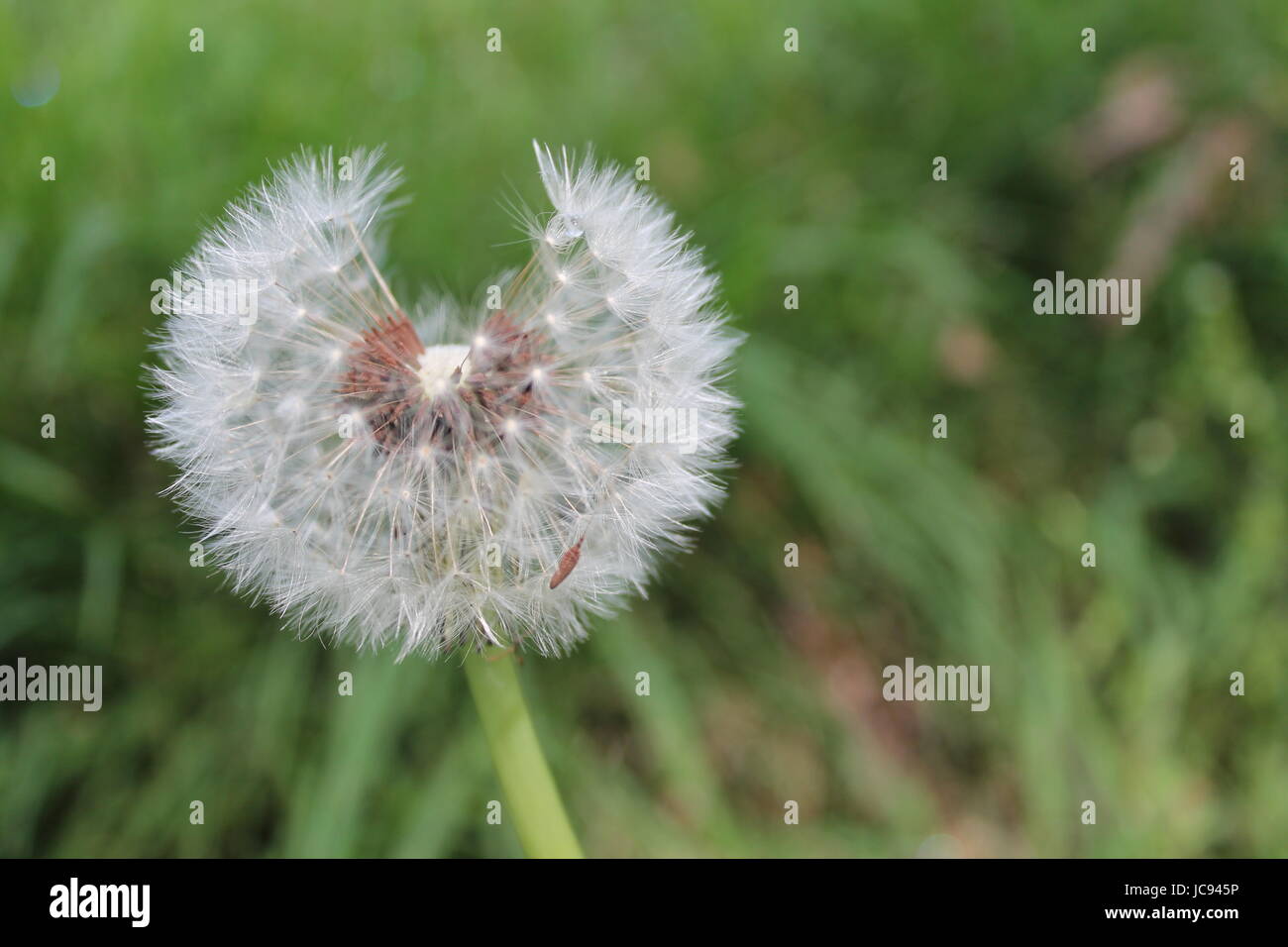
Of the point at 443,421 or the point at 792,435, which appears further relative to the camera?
the point at 792,435

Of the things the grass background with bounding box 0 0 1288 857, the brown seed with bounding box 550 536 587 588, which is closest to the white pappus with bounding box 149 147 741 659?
the brown seed with bounding box 550 536 587 588

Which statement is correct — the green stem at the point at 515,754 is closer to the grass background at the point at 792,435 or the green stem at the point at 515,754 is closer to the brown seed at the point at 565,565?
the brown seed at the point at 565,565

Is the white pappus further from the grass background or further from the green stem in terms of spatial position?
the grass background

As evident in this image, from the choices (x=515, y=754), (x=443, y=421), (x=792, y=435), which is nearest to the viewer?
(x=515, y=754)

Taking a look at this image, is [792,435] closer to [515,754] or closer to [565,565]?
[565,565]

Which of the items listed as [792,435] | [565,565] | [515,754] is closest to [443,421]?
[565,565]

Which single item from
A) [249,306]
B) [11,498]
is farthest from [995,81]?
[11,498]

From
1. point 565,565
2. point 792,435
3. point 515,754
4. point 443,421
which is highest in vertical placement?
point 792,435

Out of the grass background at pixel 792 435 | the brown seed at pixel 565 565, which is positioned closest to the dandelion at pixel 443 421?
the brown seed at pixel 565 565
